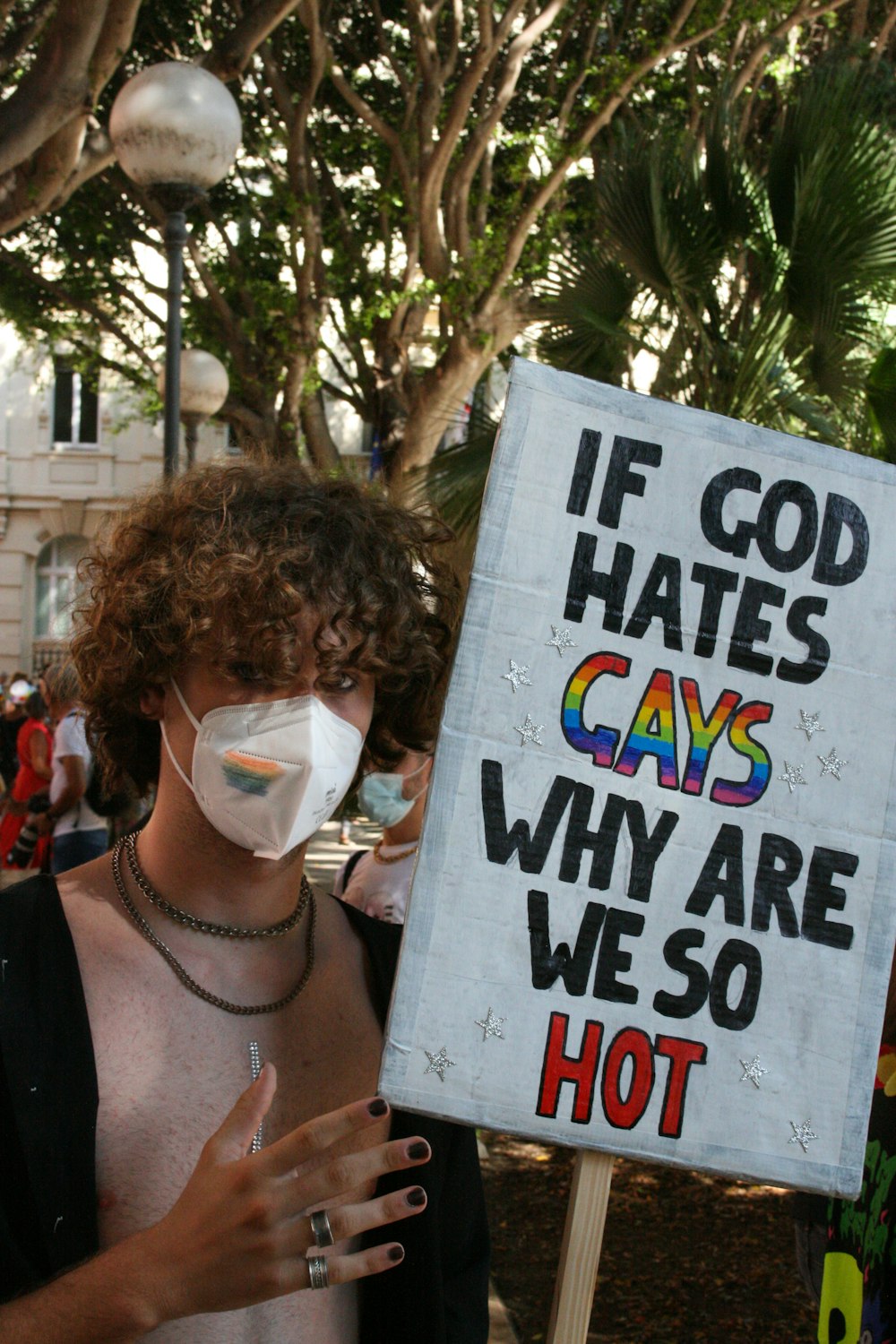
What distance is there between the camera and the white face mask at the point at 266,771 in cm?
170

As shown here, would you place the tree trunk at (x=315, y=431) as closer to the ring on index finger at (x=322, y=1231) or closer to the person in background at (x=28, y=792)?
the person in background at (x=28, y=792)

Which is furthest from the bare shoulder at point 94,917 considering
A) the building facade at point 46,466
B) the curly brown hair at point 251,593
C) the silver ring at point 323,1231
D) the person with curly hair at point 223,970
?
the building facade at point 46,466

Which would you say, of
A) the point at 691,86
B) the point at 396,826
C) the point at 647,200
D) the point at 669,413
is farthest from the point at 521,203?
the point at 669,413

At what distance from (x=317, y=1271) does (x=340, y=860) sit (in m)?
11.9

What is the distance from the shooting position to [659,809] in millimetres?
1728

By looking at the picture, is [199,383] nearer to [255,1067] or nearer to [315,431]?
[315,431]

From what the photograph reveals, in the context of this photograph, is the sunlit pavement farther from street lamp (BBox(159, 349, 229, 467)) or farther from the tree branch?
the tree branch

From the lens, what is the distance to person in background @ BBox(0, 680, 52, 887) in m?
7.88

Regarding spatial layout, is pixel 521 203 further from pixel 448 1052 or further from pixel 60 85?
pixel 448 1052

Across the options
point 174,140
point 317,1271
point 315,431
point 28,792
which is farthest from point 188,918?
point 315,431

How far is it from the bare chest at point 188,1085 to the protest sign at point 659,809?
21 cm

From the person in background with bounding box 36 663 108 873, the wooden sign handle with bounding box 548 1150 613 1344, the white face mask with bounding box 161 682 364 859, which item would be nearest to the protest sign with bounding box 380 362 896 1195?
the wooden sign handle with bounding box 548 1150 613 1344

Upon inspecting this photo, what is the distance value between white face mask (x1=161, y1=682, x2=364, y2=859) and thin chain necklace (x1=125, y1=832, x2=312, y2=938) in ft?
0.40

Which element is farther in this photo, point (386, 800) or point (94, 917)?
point (386, 800)
